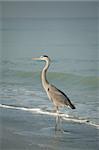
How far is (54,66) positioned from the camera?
8500 millimetres

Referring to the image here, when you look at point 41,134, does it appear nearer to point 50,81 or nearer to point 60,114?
point 60,114

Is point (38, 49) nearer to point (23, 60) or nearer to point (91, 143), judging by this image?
point (23, 60)

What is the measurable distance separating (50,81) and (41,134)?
326 cm

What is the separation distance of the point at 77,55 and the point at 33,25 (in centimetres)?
443

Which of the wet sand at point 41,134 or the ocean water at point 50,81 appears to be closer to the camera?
the wet sand at point 41,134

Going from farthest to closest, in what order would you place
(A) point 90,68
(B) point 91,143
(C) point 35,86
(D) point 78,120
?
1. (A) point 90,68
2. (C) point 35,86
3. (D) point 78,120
4. (B) point 91,143

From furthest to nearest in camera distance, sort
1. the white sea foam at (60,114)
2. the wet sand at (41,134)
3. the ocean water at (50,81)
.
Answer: the white sea foam at (60,114) → the ocean water at (50,81) → the wet sand at (41,134)

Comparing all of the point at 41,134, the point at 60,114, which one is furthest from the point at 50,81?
the point at 41,134

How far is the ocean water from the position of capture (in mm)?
4406

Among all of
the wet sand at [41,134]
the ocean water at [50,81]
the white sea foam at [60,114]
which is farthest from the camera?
the white sea foam at [60,114]

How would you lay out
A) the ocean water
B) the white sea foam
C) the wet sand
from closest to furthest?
the wet sand
the ocean water
the white sea foam

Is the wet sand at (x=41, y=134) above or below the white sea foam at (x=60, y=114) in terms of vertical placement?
below

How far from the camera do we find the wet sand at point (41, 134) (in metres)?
4.11

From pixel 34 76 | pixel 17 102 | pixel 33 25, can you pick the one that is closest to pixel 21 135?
pixel 17 102
